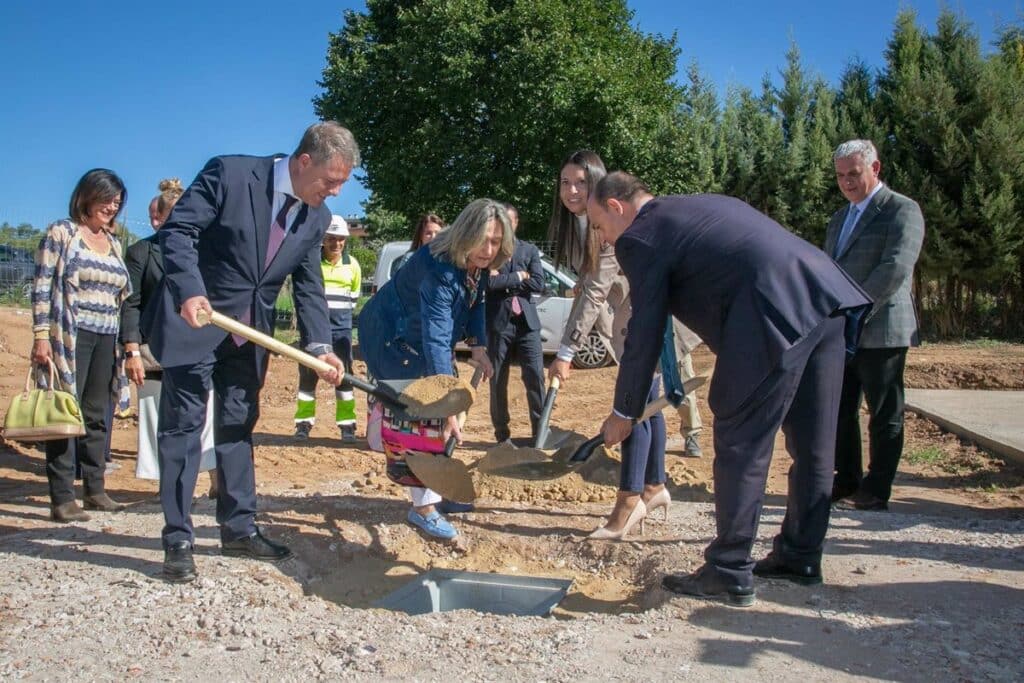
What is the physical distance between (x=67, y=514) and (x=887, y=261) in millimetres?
4535

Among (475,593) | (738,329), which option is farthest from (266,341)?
(738,329)

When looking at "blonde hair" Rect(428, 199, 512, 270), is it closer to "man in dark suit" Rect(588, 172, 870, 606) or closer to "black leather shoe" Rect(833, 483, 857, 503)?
"man in dark suit" Rect(588, 172, 870, 606)

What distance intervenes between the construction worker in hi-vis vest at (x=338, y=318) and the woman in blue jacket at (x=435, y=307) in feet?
A: 9.49

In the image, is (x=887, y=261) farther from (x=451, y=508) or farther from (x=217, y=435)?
(x=217, y=435)

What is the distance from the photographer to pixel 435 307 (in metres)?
4.00

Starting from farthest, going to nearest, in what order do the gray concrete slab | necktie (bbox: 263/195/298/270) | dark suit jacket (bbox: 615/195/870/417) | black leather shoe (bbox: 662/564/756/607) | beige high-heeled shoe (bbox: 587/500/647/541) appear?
the gray concrete slab
beige high-heeled shoe (bbox: 587/500/647/541)
necktie (bbox: 263/195/298/270)
black leather shoe (bbox: 662/564/756/607)
dark suit jacket (bbox: 615/195/870/417)

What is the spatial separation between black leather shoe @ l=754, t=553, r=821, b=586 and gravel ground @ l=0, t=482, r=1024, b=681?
0.22ft

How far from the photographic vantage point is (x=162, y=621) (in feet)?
10.5

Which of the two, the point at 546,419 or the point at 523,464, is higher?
the point at 546,419

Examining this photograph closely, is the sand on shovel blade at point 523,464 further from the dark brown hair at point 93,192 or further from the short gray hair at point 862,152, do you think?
the dark brown hair at point 93,192

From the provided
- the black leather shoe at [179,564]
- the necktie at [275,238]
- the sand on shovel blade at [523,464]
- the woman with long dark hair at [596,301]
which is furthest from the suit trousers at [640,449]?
the black leather shoe at [179,564]

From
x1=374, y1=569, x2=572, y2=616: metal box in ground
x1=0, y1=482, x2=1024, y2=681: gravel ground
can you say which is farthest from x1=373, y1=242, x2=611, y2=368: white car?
x1=0, y1=482, x2=1024, y2=681: gravel ground

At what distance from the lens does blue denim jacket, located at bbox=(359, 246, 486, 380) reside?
401cm

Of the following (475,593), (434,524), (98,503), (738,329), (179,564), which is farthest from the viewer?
(98,503)
